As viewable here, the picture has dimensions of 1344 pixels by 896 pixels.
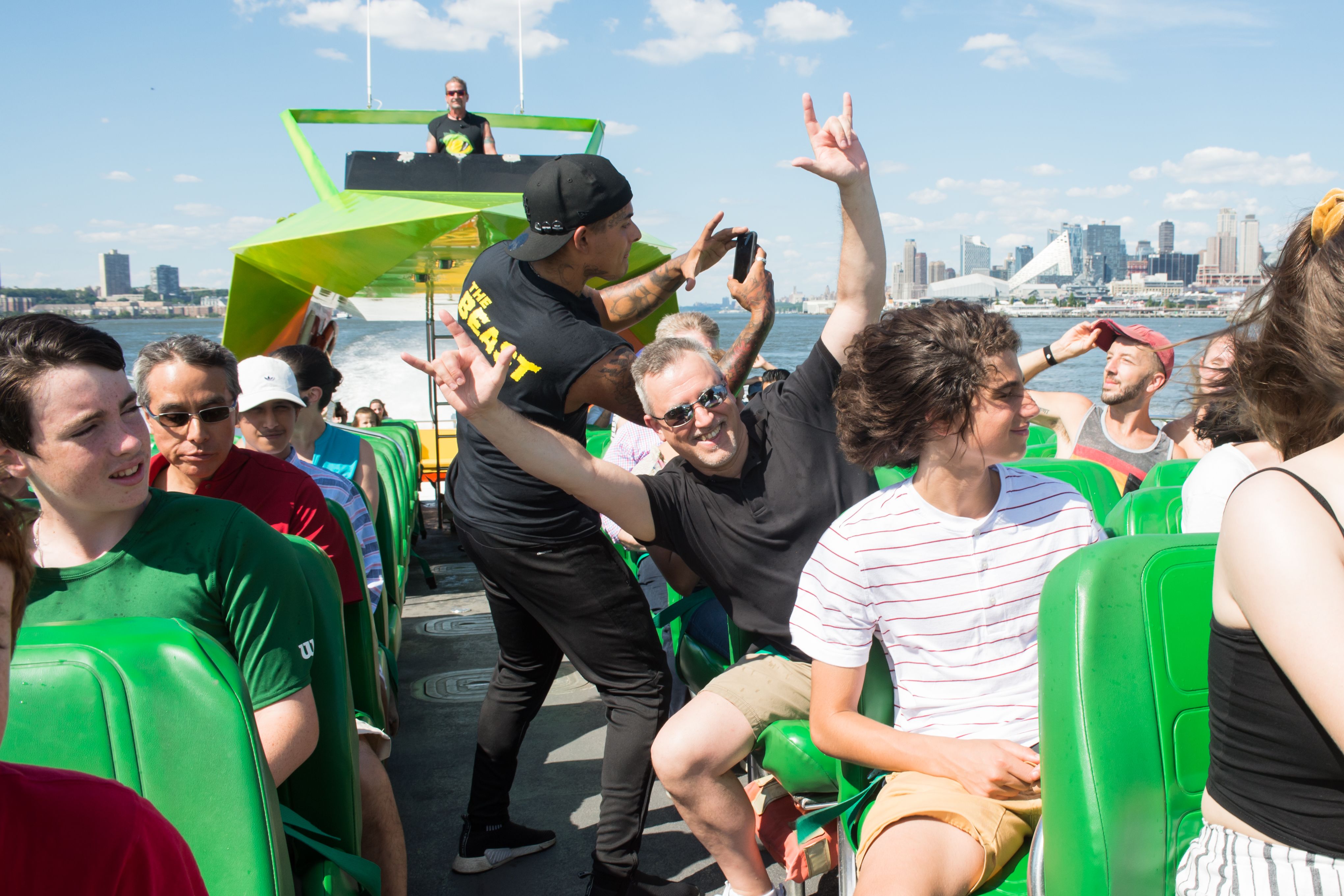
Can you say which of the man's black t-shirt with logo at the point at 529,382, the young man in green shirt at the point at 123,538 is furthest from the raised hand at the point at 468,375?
the young man in green shirt at the point at 123,538

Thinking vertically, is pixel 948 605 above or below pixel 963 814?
above

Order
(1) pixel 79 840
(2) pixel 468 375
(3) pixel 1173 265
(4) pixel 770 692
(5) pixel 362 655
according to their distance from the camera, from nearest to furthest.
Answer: (1) pixel 79 840, (2) pixel 468 375, (4) pixel 770 692, (5) pixel 362 655, (3) pixel 1173 265

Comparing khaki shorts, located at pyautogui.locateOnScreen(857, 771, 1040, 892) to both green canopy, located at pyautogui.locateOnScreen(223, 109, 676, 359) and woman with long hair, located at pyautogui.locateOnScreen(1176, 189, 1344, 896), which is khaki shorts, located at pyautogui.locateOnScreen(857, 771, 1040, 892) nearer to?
woman with long hair, located at pyautogui.locateOnScreen(1176, 189, 1344, 896)

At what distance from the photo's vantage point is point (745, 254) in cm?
306

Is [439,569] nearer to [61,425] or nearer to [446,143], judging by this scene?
[446,143]

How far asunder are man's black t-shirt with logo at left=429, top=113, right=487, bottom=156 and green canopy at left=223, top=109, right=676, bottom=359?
916mm

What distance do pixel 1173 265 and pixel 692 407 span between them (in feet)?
119

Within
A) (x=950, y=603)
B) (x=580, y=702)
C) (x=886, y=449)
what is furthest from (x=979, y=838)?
(x=580, y=702)

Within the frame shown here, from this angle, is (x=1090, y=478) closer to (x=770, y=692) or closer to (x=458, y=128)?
(x=770, y=692)

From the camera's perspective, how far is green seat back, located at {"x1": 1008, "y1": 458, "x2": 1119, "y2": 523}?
10.8 ft

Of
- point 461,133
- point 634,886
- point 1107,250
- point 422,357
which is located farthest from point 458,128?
point 1107,250

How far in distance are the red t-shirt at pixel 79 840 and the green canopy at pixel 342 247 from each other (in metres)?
4.03

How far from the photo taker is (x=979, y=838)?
1649mm

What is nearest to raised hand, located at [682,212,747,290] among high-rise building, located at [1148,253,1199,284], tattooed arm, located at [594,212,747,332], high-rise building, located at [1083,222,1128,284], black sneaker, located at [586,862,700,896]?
tattooed arm, located at [594,212,747,332]
